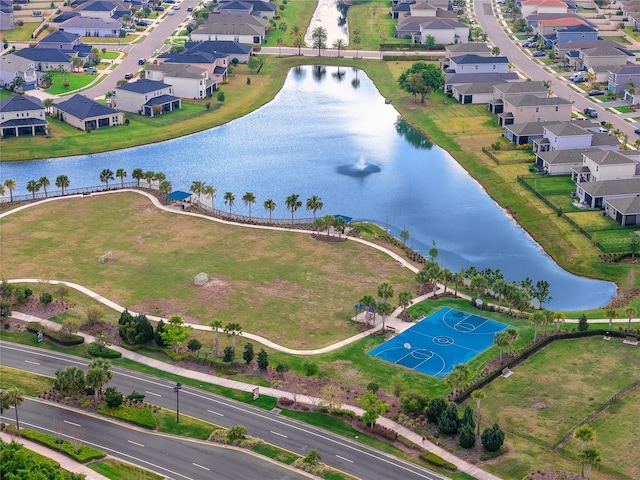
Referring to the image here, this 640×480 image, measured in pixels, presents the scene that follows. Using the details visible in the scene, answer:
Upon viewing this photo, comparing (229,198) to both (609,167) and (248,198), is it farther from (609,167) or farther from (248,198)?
(609,167)

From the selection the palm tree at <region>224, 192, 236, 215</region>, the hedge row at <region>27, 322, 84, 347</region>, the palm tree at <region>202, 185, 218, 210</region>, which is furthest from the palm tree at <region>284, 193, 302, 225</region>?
the hedge row at <region>27, 322, 84, 347</region>

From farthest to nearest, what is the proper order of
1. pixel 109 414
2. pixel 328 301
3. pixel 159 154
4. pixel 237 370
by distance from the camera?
1. pixel 159 154
2. pixel 328 301
3. pixel 237 370
4. pixel 109 414

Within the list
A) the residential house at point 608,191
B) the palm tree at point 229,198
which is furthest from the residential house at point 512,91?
the palm tree at point 229,198

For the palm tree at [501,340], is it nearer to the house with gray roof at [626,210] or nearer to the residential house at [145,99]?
the house with gray roof at [626,210]

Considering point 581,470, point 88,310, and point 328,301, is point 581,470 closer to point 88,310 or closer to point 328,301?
point 328,301

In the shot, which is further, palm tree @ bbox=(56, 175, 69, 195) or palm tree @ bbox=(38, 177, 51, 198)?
palm tree @ bbox=(56, 175, 69, 195)

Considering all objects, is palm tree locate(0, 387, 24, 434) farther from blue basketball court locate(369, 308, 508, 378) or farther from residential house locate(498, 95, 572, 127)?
residential house locate(498, 95, 572, 127)

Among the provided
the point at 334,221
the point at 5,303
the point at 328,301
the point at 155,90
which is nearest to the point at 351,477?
the point at 328,301
